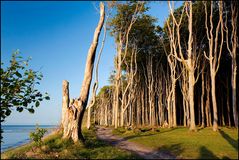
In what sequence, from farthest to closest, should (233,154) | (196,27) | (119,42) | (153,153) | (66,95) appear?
(119,42), (196,27), (66,95), (153,153), (233,154)

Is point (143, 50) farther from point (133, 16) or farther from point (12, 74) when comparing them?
point (12, 74)

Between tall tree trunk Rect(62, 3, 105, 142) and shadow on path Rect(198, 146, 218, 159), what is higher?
tall tree trunk Rect(62, 3, 105, 142)

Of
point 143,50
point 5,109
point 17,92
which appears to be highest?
point 143,50

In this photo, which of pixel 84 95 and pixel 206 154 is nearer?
pixel 206 154

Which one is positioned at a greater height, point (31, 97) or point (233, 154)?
point (31, 97)

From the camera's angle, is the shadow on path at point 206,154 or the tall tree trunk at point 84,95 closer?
the shadow on path at point 206,154

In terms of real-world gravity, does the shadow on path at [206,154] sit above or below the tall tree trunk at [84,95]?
below

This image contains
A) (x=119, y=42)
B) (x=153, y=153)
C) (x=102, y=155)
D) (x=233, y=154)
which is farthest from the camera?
(x=119, y=42)

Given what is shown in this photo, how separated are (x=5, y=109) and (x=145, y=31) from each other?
1247 inches

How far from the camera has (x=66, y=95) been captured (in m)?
16.4

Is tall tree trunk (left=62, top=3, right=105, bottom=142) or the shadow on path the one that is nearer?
the shadow on path

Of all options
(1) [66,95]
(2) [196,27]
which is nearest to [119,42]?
(2) [196,27]

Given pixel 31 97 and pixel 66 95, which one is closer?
pixel 31 97

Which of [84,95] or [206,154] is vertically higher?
[84,95]
